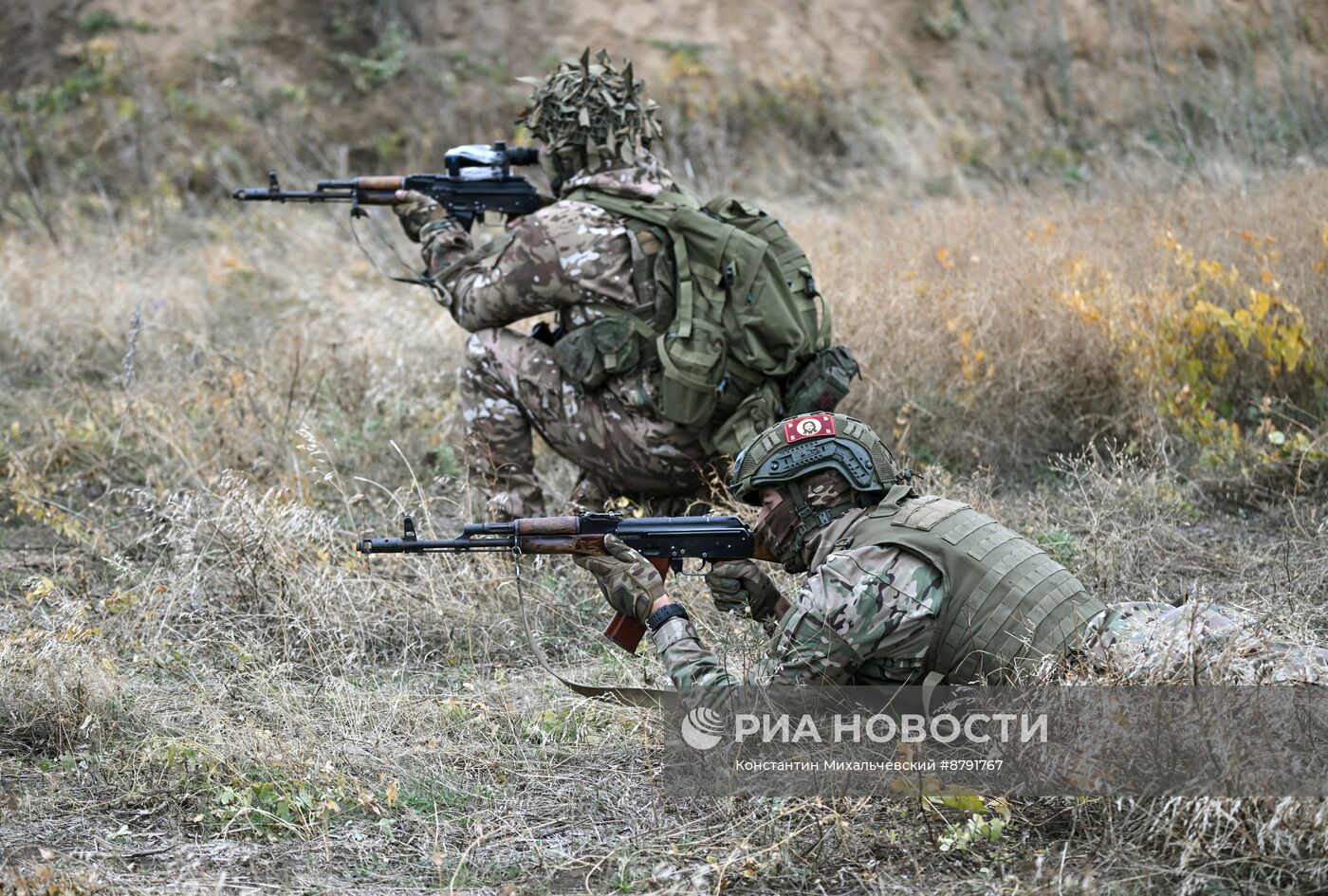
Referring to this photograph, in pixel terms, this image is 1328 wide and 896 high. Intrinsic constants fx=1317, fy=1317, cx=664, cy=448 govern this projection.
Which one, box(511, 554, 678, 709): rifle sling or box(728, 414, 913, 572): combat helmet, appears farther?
box(511, 554, 678, 709): rifle sling

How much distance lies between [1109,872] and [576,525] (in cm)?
171

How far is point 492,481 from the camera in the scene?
212 inches

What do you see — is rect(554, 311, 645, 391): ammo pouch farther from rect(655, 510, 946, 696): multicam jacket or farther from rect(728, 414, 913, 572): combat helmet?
rect(655, 510, 946, 696): multicam jacket

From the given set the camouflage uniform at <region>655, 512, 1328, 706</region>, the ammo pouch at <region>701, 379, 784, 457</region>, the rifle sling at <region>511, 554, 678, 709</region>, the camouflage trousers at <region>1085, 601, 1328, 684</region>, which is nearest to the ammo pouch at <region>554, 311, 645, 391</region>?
the ammo pouch at <region>701, 379, 784, 457</region>

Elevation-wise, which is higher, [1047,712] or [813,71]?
[813,71]

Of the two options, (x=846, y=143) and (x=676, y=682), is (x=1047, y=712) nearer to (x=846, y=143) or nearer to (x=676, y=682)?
(x=676, y=682)

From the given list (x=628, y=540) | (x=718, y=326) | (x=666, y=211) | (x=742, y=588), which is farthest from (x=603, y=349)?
(x=742, y=588)

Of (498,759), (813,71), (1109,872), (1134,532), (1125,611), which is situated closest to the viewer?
(1109,872)

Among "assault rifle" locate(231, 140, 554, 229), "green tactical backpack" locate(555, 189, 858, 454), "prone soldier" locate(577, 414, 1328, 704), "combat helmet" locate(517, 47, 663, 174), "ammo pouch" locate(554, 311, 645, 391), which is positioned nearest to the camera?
"prone soldier" locate(577, 414, 1328, 704)

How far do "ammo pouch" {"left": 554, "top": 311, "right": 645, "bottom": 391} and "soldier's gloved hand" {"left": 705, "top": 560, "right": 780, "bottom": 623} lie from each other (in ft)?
4.48

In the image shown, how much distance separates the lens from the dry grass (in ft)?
10.6

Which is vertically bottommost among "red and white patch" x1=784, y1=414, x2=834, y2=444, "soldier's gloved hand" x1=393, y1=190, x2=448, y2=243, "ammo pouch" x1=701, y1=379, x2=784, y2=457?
"ammo pouch" x1=701, y1=379, x2=784, y2=457

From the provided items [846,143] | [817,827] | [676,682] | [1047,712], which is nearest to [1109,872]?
[1047,712]

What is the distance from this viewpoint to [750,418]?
4.96 meters
